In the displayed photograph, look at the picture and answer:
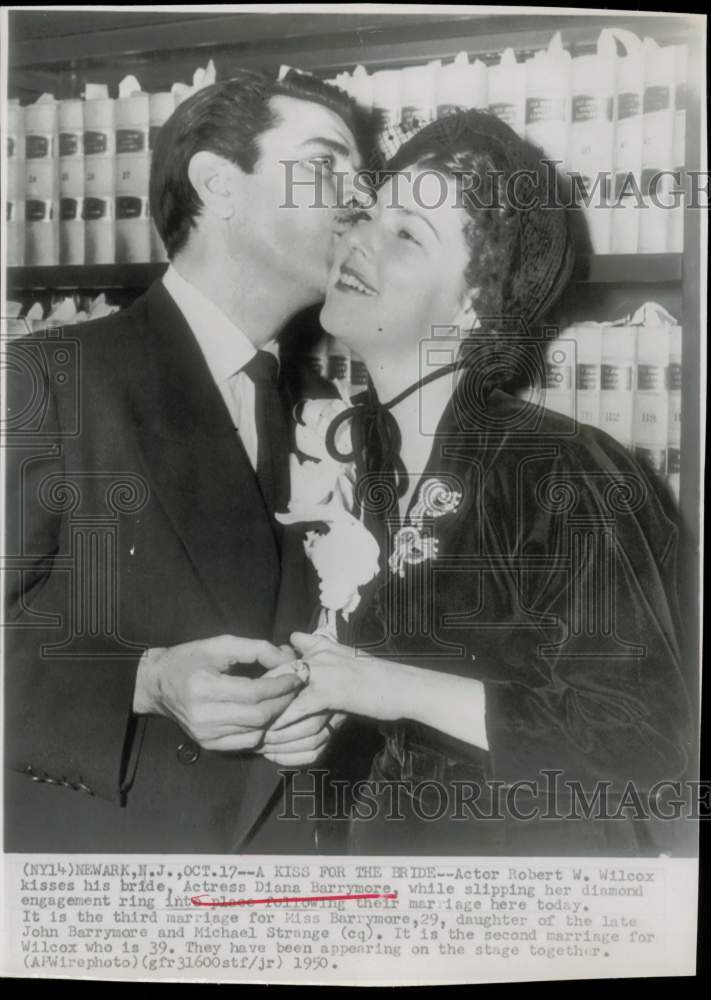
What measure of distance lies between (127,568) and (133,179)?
1.55ft

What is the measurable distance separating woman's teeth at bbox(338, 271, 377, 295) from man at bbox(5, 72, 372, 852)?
0.09ft

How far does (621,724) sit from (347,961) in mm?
452

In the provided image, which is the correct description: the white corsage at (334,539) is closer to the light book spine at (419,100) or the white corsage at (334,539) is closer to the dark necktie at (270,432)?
the dark necktie at (270,432)

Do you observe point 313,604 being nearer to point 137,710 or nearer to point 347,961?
point 137,710

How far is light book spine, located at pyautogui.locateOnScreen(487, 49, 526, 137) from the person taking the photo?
1.17 m

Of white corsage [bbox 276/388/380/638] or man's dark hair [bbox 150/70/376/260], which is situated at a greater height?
man's dark hair [bbox 150/70/376/260]

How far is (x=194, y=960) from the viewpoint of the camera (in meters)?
1.21

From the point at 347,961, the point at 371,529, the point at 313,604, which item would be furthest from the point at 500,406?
the point at 347,961

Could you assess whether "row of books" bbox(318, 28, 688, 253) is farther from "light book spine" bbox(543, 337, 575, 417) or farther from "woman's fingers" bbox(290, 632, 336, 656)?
"woman's fingers" bbox(290, 632, 336, 656)

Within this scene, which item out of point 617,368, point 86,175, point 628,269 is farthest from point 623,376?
point 86,175

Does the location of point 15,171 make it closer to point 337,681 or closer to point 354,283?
point 354,283

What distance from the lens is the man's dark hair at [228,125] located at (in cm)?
116

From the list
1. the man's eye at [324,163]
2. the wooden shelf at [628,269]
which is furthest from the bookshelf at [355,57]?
the man's eye at [324,163]

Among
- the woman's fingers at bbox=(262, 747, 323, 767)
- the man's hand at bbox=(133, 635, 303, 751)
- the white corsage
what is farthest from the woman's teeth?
the woman's fingers at bbox=(262, 747, 323, 767)
